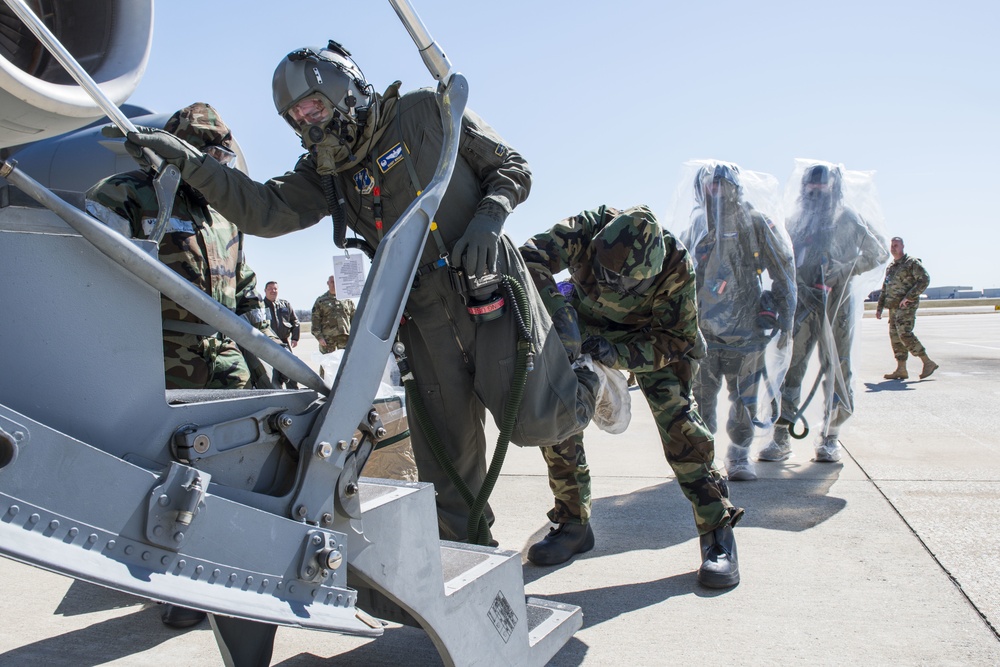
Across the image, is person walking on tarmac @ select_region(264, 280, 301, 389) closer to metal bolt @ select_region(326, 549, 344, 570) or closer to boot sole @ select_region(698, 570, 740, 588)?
boot sole @ select_region(698, 570, 740, 588)

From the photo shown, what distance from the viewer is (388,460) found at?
3.86 metres

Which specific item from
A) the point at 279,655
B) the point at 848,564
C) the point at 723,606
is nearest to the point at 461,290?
the point at 279,655

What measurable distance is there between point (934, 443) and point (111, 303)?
5462 mm

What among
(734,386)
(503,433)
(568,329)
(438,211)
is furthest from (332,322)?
(503,433)

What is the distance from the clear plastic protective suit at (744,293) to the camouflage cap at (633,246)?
169cm

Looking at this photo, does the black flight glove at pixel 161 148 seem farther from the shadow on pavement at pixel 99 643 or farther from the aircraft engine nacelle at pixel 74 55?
the shadow on pavement at pixel 99 643

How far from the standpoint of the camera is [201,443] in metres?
1.55

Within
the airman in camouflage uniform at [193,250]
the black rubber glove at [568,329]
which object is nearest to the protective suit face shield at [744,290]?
the black rubber glove at [568,329]

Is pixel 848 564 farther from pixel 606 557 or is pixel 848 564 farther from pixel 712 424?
pixel 712 424

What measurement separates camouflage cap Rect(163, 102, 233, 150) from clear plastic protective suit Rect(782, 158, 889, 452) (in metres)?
3.67

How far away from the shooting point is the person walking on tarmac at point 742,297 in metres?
4.79

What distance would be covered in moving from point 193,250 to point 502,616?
1947 mm

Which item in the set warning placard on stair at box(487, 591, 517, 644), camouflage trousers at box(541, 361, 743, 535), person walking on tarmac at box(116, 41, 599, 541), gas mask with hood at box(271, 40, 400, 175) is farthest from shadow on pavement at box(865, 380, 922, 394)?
gas mask with hood at box(271, 40, 400, 175)

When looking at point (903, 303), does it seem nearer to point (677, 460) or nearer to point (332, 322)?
point (332, 322)
